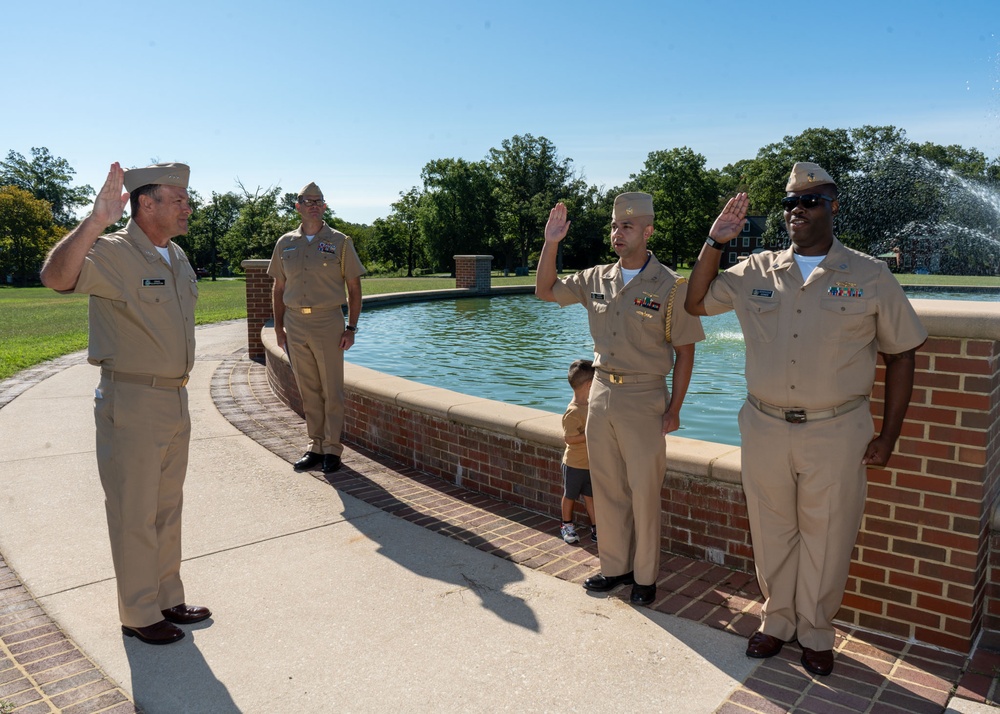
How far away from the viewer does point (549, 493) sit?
5.25 metres

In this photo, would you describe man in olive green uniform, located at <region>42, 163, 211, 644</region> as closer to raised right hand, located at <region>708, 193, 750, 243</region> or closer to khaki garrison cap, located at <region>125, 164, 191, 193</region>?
khaki garrison cap, located at <region>125, 164, 191, 193</region>

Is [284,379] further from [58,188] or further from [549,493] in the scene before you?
[58,188]

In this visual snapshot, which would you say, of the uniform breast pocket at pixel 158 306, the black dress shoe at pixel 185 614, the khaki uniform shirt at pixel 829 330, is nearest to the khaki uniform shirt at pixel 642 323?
the khaki uniform shirt at pixel 829 330

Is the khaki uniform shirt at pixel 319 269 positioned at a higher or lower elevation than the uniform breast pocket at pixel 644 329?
higher

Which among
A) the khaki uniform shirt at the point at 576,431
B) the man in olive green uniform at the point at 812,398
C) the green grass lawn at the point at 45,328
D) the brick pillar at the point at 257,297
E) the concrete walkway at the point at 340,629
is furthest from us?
the brick pillar at the point at 257,297

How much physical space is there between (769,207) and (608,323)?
8106 cm

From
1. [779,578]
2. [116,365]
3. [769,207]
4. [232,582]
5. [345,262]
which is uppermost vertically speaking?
[769,207]

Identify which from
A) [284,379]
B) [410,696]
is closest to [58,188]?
[284,379]

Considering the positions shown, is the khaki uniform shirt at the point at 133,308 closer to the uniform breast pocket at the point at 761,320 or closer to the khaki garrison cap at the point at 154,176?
the khaki garrison cap at the point at 154,176

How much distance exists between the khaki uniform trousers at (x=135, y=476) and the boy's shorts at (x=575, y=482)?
91.6 inches

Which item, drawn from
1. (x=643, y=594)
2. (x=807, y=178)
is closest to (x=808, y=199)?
(x=807, y=178)

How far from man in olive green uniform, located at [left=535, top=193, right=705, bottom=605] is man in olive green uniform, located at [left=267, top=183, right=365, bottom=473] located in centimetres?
278

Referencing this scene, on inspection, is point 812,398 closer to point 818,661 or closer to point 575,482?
point 818,661

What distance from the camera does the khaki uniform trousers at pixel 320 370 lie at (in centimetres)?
645
